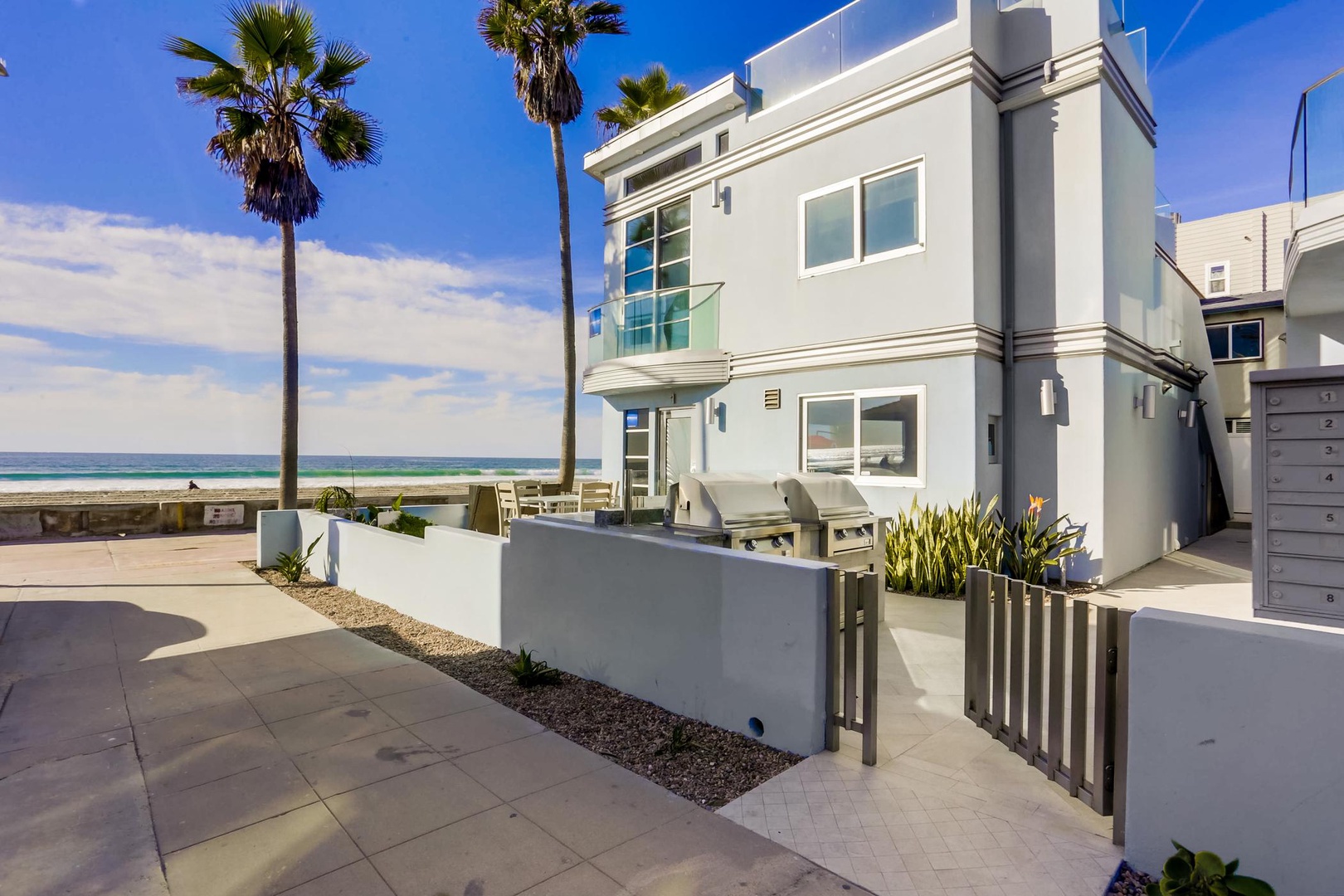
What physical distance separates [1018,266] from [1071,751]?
7.45 m

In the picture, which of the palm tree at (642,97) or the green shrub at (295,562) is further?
the palm tree at (642,97)

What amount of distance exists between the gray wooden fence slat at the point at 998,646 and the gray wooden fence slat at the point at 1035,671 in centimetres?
20

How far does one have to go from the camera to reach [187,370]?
49.1 meters

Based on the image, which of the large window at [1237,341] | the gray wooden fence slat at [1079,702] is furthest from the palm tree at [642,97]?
the gray wooden fence slat at [1079,702]

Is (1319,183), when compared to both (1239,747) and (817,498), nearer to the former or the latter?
(817,498)

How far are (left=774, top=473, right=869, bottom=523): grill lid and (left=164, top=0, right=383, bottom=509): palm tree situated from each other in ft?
29.0

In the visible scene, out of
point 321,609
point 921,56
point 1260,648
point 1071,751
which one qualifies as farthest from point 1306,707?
point 921,56

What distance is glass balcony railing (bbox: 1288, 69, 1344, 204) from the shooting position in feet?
16.4

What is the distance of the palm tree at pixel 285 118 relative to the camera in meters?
9.71

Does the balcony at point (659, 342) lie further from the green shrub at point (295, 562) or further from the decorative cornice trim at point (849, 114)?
the green shrub at point (295, 562)

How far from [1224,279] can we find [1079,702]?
2582 centimetres

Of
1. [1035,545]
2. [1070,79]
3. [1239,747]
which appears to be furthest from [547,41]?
[1239,747]

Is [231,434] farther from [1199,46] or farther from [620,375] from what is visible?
[1199,46]

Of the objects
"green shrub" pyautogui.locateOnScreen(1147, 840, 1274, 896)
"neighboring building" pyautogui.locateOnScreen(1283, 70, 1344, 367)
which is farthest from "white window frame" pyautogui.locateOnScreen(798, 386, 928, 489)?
"green shrub" pyautogui.locateOnScreen(1147, 840, 1274, 896)
